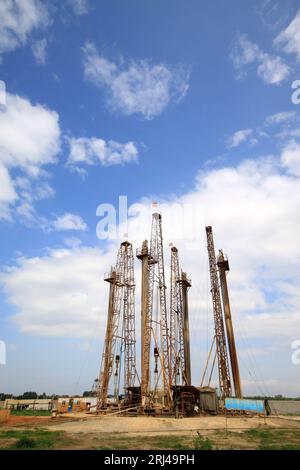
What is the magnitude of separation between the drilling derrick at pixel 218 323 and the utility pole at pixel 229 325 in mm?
1220

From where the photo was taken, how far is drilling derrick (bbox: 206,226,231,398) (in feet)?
167

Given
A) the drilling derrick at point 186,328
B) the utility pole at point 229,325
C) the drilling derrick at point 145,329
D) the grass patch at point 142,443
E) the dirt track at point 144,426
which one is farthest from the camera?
the drilling derrick at point 186,328

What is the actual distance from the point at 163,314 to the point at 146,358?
292 inches

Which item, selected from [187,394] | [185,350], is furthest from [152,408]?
[185,350]

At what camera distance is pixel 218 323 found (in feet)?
177

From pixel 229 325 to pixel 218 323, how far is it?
2.24 meters

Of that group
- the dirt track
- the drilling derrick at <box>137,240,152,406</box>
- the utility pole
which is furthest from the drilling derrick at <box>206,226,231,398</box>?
the dirt track

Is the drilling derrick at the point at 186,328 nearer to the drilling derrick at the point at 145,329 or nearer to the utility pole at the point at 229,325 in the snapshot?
the utility pole at the point at 229,325

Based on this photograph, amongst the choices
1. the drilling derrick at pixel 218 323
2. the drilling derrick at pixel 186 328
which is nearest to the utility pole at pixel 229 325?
the drilling derrick at pixel 218 323

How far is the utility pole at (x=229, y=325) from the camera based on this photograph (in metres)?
49.4

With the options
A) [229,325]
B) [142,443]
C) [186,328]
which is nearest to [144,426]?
[142,443]

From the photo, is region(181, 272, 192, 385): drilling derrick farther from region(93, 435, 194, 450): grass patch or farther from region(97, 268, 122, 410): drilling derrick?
region(93, 435, 194, 450): grass patch
